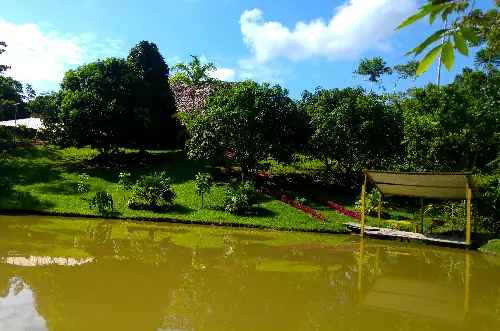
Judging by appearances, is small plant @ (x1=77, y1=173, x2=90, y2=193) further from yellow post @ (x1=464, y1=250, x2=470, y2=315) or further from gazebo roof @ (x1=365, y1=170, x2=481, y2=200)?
yellow post @ (x1=464, y1=250, x2=470, y2=315)

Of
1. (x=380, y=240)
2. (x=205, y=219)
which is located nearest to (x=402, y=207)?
(x=380, y=240)

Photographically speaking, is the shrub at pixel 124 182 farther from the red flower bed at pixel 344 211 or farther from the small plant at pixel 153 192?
the red flower bed at pixel 344 211

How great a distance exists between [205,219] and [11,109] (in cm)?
3574

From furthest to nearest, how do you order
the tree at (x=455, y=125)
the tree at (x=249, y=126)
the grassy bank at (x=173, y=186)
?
→ the tree at (x=249, y=126), the tree at (x=455, y=125), the grassy bank at (x=173, y=186)

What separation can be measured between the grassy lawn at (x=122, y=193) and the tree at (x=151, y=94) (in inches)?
82.6

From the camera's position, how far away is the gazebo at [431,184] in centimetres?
1200

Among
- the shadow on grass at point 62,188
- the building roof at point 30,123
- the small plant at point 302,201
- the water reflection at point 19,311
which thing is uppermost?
the building roof at point 30,123

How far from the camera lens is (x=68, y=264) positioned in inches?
346

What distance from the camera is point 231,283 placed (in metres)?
7.91

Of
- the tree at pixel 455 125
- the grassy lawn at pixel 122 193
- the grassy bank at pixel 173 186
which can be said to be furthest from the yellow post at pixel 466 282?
the tree at pixel 455 125

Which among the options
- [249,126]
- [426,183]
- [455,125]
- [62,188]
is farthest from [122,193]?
[455,125]

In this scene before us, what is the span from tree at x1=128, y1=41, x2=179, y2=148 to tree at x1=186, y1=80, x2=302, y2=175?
13.8 ft

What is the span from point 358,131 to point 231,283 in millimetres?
14436

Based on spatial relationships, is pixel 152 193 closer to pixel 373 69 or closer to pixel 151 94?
pixel 151 94
